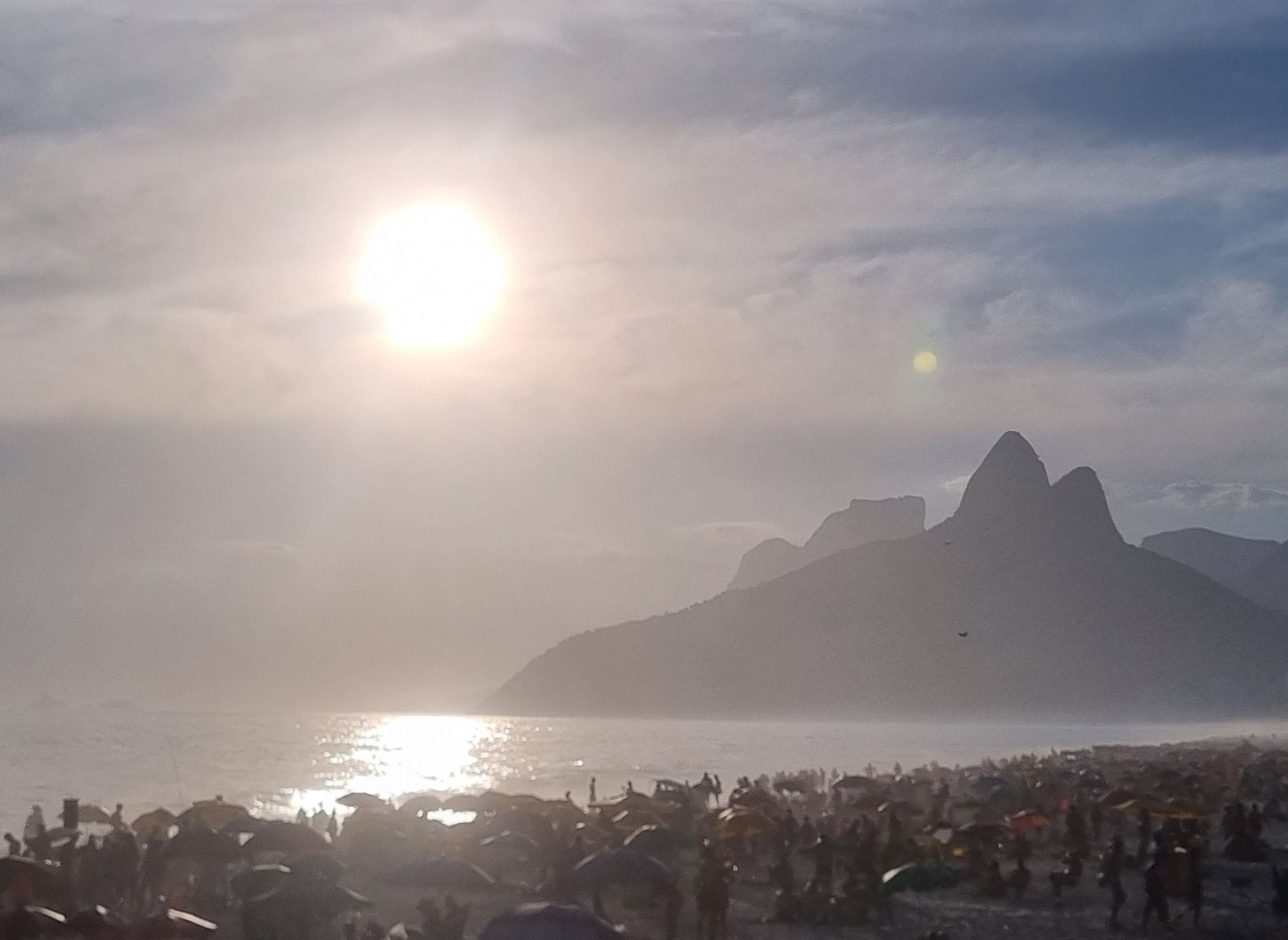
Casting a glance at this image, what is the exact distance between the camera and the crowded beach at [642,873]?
53.1 feet

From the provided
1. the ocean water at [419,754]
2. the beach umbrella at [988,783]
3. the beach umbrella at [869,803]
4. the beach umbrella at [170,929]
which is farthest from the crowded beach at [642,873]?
the ocean water at [419,754]

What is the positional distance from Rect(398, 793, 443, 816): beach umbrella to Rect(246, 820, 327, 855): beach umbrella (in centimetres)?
819

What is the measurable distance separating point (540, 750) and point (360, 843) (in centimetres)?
8785

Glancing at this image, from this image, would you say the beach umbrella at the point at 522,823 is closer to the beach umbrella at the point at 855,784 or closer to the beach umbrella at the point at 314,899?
the beach umbrella at the point at 314,899

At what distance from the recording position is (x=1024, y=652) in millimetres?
196500

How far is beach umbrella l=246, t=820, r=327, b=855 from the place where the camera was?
19.9m

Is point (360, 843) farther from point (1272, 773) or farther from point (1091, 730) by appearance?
point (1091, 730)

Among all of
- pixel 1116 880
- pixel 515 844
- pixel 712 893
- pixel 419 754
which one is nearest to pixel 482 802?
pixel 515 844

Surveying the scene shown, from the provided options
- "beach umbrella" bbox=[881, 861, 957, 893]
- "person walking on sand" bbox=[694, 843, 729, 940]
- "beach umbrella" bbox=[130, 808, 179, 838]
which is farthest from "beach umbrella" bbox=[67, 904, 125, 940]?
"beach umbrella" bbox=[130, 808, 179, 838]

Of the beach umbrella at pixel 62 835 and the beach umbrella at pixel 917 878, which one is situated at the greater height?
the beach umbrella at pixel 62 835

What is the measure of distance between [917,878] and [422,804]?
44.9ft

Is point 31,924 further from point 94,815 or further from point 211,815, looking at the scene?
point 94,815

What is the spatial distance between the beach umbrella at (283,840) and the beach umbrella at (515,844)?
119 inches

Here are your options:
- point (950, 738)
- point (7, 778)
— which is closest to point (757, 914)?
point (7, 778)
